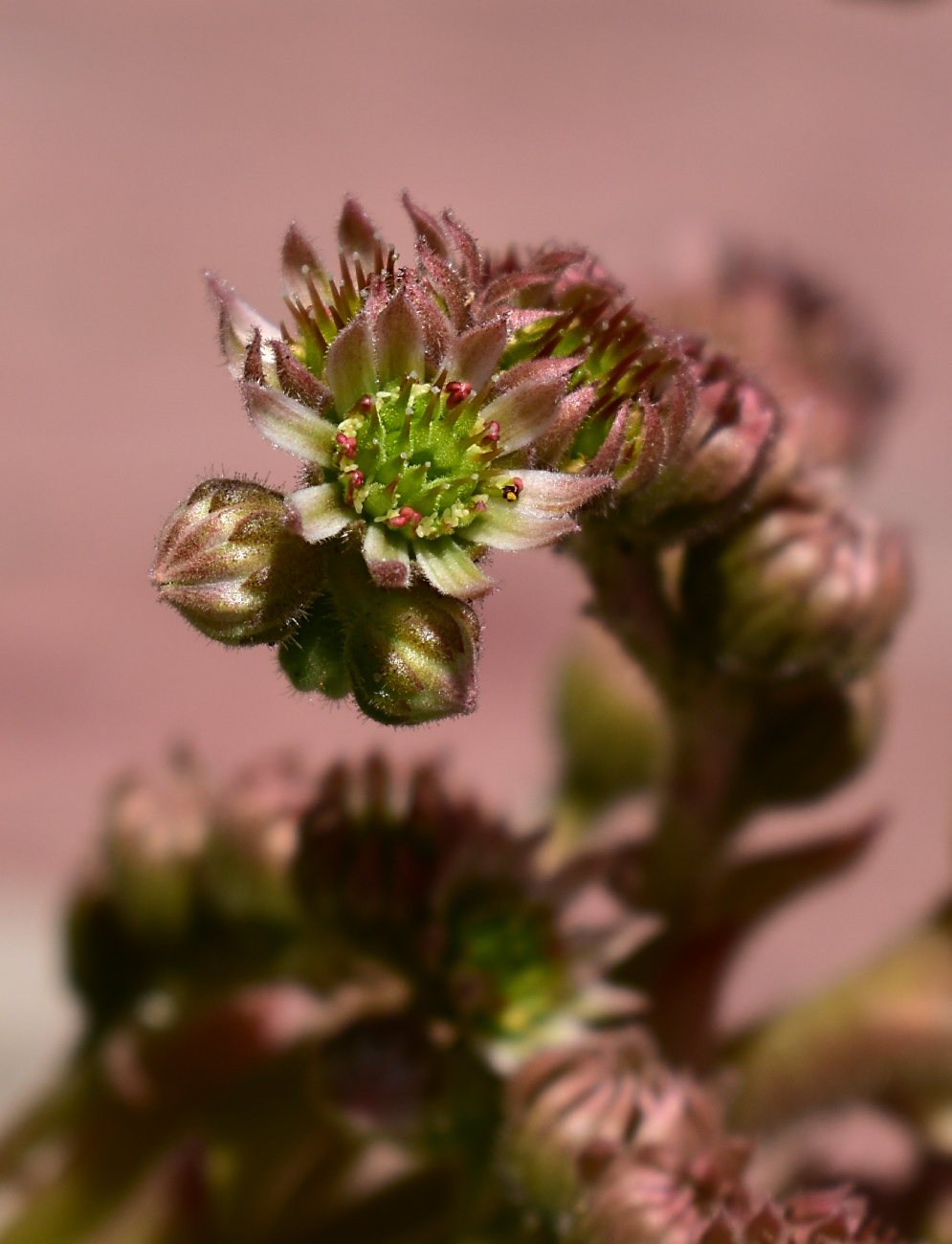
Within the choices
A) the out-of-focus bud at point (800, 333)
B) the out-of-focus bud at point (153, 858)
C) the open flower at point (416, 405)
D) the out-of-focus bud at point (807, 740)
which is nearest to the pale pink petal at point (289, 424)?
the open flower at point (416, 405)

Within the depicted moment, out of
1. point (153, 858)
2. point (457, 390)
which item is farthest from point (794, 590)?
point (153, 858)

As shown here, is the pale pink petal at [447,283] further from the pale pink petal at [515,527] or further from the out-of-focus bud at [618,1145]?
the out-of-focus bud at [618,1145]

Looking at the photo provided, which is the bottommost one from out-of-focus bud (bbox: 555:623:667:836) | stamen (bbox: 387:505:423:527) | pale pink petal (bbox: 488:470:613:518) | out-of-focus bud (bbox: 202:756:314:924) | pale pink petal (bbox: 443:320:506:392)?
out-of-focus bud (bbox: 555:623:667:836)

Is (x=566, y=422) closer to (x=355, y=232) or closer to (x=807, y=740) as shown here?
(x=355, y=232)

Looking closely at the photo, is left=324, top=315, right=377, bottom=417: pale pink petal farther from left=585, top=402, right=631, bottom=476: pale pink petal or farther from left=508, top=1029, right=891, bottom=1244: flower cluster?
left=508, top=1029, right=891, bottom=1244: flower cluster

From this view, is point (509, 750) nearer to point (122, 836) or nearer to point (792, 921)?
point (792, 921)

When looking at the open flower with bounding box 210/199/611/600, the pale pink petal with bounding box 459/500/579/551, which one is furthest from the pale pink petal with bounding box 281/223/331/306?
the pale pink petal with bounding box 459/500/579/551
